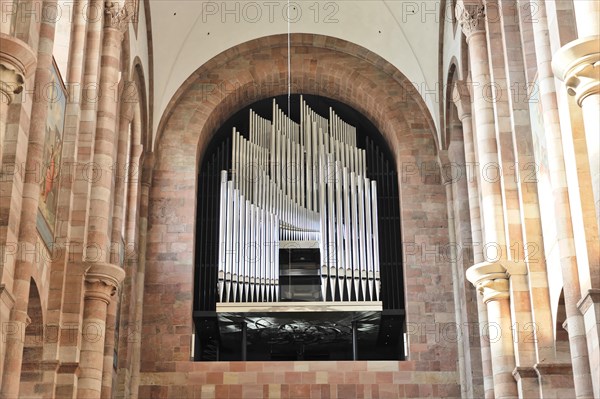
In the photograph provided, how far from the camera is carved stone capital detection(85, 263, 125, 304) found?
734 inches

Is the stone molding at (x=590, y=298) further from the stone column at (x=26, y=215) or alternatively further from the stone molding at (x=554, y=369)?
the stone column at (x=26, y=215)

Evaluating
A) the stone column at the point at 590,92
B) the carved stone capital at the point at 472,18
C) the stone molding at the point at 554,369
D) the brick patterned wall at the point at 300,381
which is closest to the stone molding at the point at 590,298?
the stone column at the point at 590,92

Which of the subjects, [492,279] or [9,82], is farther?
[492,279]

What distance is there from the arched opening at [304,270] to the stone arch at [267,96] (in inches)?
30.9

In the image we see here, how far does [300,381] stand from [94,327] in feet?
23.7

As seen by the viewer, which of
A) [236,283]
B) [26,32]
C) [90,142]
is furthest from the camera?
[236,283]

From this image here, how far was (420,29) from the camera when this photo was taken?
2745 centimetres

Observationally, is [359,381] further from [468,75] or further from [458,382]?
[468,75]

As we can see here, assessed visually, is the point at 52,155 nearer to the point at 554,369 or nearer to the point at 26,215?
the point at 26,215

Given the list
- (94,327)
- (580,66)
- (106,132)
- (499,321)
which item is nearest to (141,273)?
(106,132)

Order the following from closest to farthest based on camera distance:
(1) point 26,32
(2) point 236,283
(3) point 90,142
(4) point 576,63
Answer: (4) point 576,63 < (1) point 26,32 < (3) point 90,142 < (2) point 236,283

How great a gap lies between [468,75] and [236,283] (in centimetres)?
796

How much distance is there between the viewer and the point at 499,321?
62.3ft

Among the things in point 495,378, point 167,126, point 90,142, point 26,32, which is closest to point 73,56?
point 90,142
